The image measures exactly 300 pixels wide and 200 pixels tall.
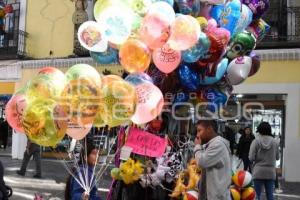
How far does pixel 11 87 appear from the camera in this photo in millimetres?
17438

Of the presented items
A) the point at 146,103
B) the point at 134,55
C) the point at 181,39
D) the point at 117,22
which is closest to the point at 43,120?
the point at 146,103

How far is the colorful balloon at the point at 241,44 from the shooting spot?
19.4 ft

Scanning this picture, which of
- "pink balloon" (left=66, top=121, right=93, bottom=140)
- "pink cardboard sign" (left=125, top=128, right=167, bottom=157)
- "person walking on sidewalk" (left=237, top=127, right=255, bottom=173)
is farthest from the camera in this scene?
"person walking on sidewalk" (left=237, top=127, right=255, bottom=173)

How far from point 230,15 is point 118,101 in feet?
6.53

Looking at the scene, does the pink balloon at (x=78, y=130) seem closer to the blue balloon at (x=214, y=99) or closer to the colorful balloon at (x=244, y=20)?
the blue balloon at (x=214, y=99)

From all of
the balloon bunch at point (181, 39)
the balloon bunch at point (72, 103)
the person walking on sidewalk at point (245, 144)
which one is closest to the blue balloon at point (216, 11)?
the balloon bunch at point (181, 39)

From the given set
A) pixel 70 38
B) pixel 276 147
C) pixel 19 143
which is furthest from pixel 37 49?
pixel 276 147

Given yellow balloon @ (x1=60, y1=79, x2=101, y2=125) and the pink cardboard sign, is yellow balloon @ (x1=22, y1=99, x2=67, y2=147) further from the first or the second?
the pink cardboard sign

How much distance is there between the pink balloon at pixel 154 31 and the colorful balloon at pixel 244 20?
46.6 inches

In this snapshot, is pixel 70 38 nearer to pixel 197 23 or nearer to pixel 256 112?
pixel 256 112

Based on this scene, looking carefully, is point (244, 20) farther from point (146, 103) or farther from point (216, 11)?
point (146, 103)

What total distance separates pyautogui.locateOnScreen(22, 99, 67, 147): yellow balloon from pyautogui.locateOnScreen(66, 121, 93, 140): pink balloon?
0.17 meters

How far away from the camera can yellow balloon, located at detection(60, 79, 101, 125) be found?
4.59 meters

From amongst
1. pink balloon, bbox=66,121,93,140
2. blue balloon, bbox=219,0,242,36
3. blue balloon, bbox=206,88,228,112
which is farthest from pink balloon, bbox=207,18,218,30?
pink balloon, bbox=66,121,93,140
